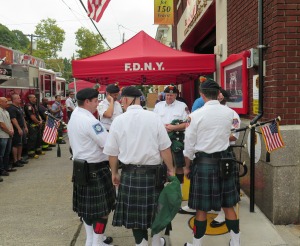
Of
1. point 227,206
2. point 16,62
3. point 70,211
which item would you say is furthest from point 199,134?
point 16,62

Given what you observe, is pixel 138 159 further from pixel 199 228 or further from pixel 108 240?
pixel 108 240

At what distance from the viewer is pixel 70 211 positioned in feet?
18.1

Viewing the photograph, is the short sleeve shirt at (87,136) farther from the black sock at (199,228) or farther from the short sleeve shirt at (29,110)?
the short sleeve shirt at (29,110)

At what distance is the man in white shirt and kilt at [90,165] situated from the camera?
360cm

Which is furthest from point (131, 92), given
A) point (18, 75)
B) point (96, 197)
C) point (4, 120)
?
point (18, 75)

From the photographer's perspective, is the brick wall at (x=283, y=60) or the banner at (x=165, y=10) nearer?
the brick wall at (x=283, y=60)

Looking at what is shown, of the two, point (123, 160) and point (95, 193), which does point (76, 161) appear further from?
point (123, 160)

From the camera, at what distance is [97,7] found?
9414mm

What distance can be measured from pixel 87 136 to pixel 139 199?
0.85m

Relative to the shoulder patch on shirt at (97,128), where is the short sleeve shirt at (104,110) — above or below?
above

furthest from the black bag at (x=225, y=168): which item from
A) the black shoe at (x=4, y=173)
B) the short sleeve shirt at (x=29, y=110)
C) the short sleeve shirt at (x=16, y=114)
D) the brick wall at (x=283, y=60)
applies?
the short sleeve shirt at (x=29, y=110)

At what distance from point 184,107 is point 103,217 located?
2.35 m

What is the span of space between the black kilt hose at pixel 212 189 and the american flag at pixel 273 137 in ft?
2.66

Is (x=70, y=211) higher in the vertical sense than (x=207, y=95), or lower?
lower
